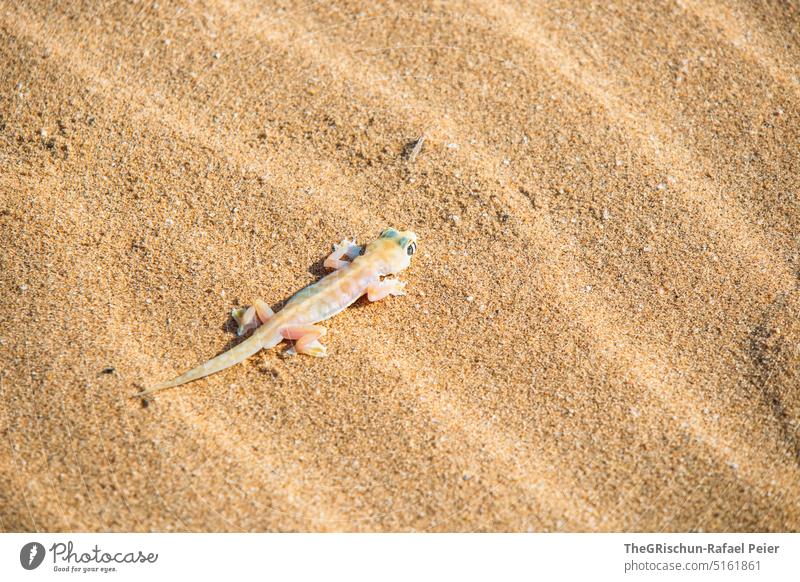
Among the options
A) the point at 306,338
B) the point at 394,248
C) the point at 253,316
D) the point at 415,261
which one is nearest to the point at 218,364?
the point at 253,316

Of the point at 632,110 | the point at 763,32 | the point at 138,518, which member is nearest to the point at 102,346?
the point at 138,518

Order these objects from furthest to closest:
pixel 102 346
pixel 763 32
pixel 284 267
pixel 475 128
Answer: pixel 763 32, pixel 475 128, pixel 284 267, pixel 102 346

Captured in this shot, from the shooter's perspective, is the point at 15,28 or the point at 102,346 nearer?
the point at 102,346

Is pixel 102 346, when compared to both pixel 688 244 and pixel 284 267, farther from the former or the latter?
pixel 688 244

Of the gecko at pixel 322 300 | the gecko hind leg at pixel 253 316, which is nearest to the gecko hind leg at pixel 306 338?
the gecko at pixel 322 300

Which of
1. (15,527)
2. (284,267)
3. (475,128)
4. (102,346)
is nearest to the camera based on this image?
(15,527)

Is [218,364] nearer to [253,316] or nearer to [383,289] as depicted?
[253,316]
